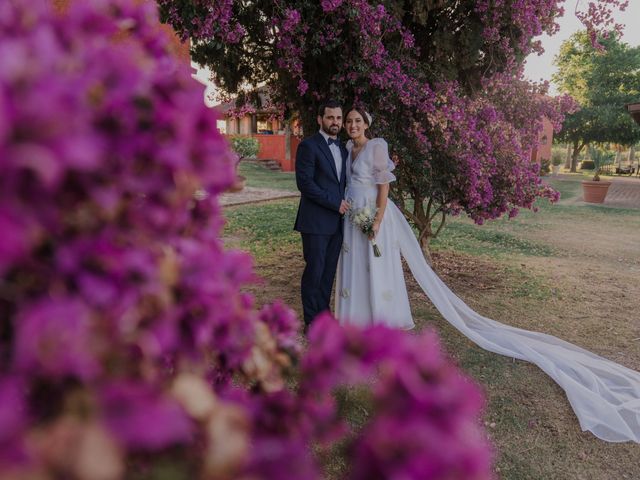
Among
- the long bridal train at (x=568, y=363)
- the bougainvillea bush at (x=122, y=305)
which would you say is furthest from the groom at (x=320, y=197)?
the bougainvillea bush at (x=122, y=305)

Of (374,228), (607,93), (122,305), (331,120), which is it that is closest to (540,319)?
(374,228)

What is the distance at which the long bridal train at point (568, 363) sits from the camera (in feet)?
11.0

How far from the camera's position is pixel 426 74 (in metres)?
5.78

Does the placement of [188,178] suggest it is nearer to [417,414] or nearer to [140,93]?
[140,93]

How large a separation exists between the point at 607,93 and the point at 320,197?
35.6 m

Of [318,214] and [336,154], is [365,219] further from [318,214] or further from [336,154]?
[336,154]

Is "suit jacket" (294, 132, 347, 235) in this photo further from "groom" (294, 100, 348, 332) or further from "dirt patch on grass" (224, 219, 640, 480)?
"dirt patch on grass" (224, 219, 640, 480)

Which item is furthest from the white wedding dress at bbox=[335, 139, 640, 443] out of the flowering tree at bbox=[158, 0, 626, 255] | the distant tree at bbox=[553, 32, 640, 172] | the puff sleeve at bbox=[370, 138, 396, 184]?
the distant tree at bbox=[553, 32, 640, 172]

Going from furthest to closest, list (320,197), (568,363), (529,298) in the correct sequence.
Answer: (529,298) < (320,197) < (568,363)

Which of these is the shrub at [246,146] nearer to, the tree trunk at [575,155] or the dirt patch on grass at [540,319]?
the dirt patch on grass at [540,319]

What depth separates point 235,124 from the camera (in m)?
34.2

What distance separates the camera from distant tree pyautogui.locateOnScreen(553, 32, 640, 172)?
1264 inches

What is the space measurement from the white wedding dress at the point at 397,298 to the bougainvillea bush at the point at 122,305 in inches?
146

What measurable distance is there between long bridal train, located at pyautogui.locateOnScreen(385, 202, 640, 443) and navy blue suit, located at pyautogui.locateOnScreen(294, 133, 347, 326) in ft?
2.03
